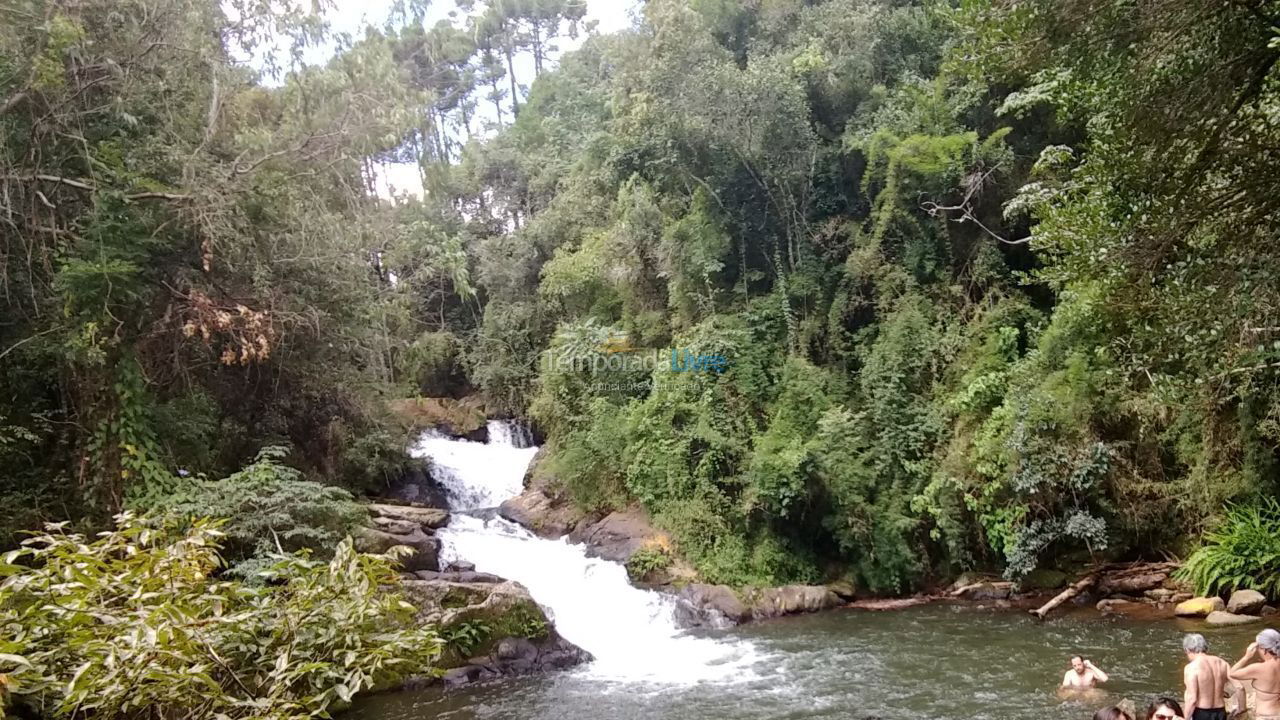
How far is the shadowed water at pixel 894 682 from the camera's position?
8.50 meters

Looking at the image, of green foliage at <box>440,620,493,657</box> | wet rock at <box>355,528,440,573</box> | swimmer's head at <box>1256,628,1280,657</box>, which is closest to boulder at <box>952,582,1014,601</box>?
swimmer's head at <box>1256,628,1280,657</box>

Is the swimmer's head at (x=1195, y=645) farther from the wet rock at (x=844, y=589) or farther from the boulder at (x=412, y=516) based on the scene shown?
the boulder at (x=412, y=516)

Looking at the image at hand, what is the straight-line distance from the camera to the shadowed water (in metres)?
8.50

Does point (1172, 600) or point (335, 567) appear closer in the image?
point (335, 567)

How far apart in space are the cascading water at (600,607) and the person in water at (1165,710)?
4.85 m

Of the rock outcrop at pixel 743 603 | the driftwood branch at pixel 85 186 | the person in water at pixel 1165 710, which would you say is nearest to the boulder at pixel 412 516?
the rock outcrop at pixel 743 603

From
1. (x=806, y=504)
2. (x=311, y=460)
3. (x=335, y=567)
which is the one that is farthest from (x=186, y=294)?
(x=806, y=504)

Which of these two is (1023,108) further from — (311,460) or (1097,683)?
(311,460)

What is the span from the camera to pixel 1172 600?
11125 mm

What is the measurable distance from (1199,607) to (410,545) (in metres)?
12.3

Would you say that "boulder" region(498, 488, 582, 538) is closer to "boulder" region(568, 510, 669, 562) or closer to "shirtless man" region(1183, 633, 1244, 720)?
"boulder" region(568, 510, 669, 562)

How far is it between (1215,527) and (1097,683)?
4413mm

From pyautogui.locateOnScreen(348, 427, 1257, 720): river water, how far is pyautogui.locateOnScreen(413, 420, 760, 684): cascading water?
3 cm

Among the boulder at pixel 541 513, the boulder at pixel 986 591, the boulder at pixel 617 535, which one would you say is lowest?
the boulder at pixel 986 591
